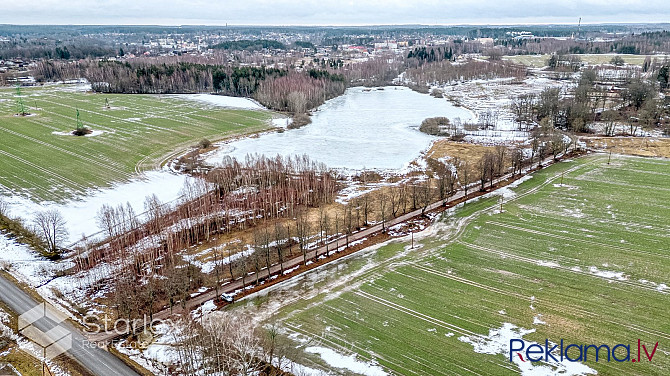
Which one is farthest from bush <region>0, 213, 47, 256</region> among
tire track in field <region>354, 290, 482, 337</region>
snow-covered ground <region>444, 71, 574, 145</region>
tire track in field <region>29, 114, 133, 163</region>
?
snow-covered ground <region>444, 71, 574, 145</region>

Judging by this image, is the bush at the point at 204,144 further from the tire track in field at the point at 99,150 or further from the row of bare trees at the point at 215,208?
the row of bare trees at the point at 215,208

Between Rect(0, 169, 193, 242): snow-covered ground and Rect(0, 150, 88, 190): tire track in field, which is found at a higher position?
Rect(0, 150, 88, 190): tire track in field

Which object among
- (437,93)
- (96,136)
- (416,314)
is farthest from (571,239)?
(437,93)

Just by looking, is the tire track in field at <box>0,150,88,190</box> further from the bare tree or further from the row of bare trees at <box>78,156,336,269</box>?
the row of bare trees at <box>78,156,336,269</box>

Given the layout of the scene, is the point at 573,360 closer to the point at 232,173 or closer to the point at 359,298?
the point at 359,298

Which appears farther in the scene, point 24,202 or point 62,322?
point 24,202

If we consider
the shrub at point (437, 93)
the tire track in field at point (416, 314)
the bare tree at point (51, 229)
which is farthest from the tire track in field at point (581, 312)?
the shrub at point (437, 93)

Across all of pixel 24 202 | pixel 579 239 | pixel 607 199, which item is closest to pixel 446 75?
pixel 607 199
